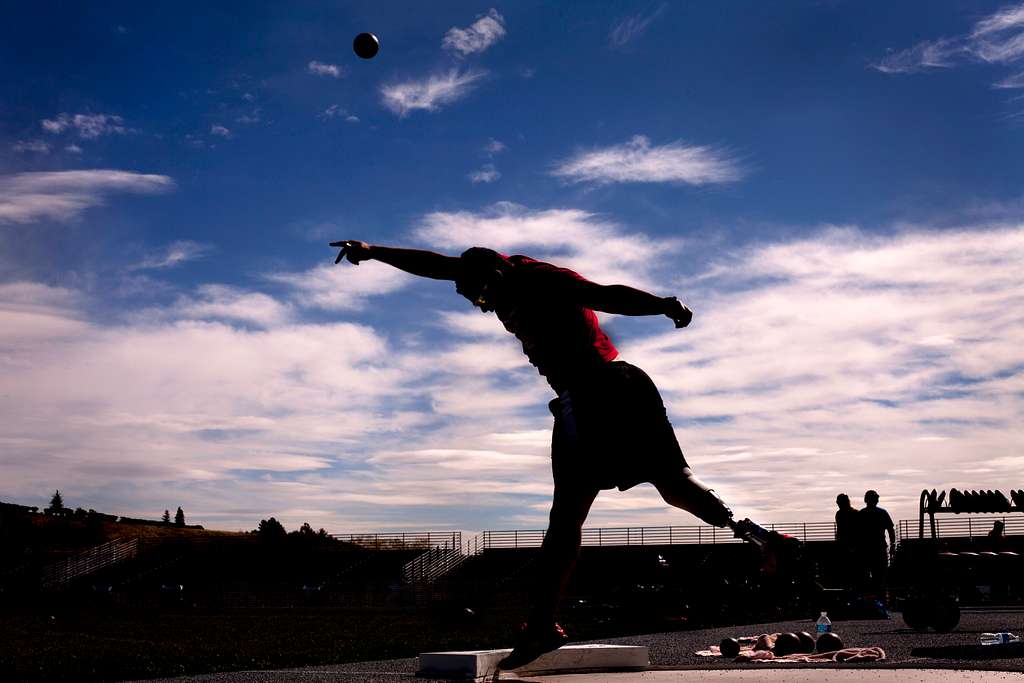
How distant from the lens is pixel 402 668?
896 cm

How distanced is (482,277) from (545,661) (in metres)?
2.69

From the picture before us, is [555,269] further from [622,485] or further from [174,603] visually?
[174,603]

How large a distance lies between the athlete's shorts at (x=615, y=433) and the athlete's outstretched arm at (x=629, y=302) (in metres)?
0.37

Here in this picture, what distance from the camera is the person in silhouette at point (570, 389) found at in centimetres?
539

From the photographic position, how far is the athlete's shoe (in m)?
5.63

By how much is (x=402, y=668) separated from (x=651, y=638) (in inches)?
203

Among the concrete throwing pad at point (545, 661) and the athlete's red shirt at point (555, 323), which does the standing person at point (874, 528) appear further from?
the athlete's red shirt at point (555, 323)

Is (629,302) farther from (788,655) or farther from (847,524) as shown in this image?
(847,524)

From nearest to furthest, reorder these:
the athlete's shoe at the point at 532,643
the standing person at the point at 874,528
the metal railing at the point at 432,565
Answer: the athlete's shoe at the point at 532,643
the standing person at the point at 874,528
the metal railing at the point at 432,565

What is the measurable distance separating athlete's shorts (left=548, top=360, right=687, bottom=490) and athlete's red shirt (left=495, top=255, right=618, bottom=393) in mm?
100

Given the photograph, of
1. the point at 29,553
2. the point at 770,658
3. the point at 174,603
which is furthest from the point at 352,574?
the point at 770,658

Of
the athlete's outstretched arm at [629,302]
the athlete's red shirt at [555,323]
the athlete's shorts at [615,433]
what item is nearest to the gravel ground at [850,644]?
the athlete's shorts at [615,433]

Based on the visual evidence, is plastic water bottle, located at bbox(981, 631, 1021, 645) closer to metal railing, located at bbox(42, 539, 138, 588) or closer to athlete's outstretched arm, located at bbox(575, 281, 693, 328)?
athlete's outstretched arm, located at bbox(575, 281, 693, 328)

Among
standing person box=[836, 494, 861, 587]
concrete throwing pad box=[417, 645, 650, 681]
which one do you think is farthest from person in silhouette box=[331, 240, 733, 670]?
standing person box=[836, 494, 861, 587]
